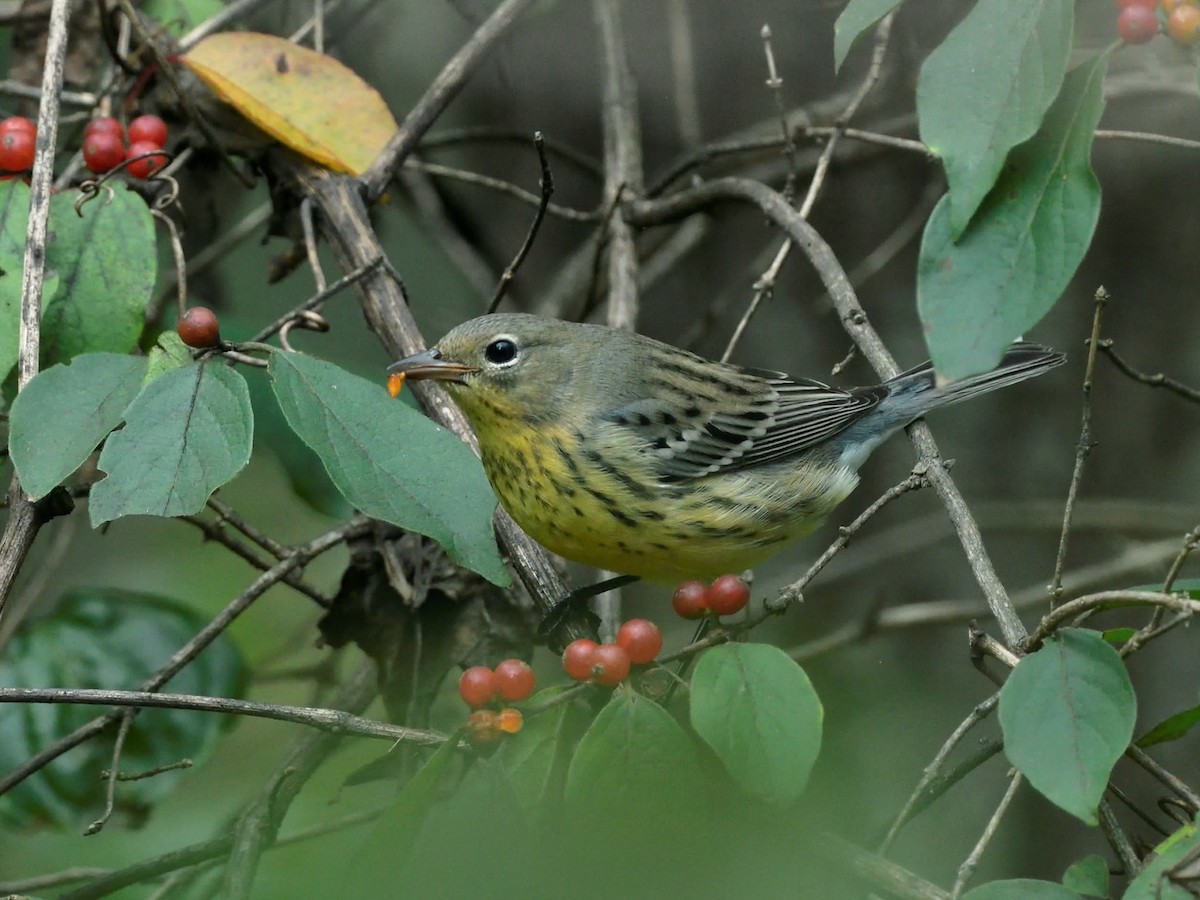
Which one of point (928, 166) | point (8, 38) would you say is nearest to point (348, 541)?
point (8, 38)

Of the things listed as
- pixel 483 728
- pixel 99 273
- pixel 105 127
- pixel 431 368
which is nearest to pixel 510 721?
pixel 483 728

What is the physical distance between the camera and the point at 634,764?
6.50 ft

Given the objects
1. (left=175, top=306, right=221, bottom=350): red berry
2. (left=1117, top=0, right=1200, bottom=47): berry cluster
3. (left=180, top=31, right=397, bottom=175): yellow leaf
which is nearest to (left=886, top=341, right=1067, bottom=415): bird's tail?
(left=1117, top=0, right=1200, bottom=47): berry cluster

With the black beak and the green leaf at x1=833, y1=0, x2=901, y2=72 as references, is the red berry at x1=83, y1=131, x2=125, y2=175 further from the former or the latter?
the green leaf at x1=833, y1=0, x2=901, y2=72

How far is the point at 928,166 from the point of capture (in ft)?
18.0

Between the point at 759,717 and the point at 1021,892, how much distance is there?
0.45m

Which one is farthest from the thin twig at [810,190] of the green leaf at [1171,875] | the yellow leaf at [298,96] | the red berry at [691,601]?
the green leaf at [1171,875]

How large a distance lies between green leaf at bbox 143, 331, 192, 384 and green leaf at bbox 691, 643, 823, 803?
1.18 meters

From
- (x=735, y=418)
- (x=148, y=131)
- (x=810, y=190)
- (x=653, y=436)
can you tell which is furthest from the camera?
(x=735, y=418)

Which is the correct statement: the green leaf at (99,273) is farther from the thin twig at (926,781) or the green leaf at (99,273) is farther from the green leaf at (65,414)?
the thin twig at (926,781)

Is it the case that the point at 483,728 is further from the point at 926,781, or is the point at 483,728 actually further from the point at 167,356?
the point at 167,356

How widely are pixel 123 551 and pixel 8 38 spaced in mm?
2302

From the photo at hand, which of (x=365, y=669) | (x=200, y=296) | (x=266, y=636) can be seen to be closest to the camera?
(x=365, y=669)

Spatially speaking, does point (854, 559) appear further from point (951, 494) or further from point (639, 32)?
point (951, 494)
